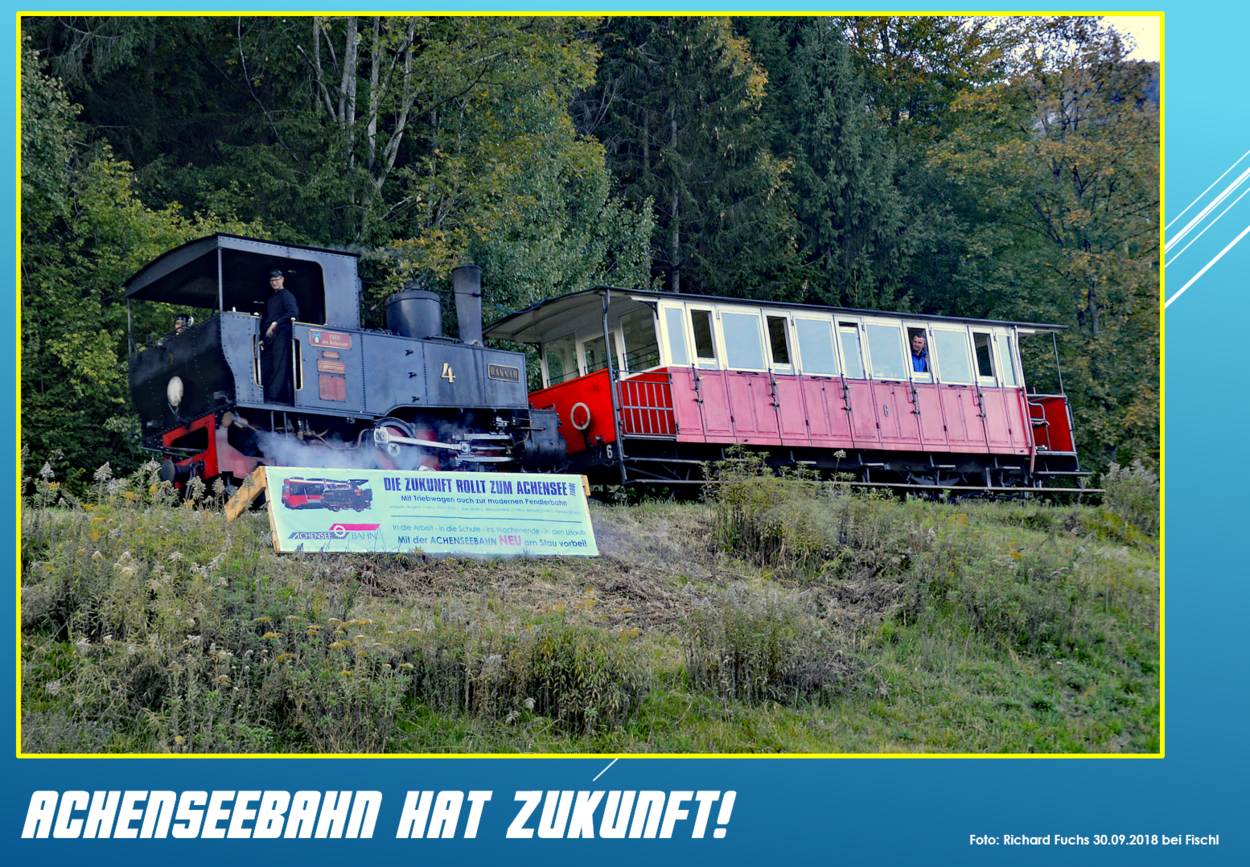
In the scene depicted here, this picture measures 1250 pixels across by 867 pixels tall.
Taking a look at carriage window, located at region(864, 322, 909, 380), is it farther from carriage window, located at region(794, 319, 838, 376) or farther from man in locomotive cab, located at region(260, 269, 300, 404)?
man in locomotive cab, located at region(260, 269, 300, 404)

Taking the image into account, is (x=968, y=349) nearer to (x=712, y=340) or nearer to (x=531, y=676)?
(x=712, y=340)

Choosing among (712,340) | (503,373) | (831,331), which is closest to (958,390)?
(831,331)

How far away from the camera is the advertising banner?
10328mm

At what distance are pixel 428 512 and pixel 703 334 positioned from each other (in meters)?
6.93

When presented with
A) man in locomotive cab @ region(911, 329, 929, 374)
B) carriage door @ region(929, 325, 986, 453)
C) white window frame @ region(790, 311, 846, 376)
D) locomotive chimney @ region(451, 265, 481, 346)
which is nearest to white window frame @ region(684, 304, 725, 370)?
white window frame @ region(790, 311, 846, 376)

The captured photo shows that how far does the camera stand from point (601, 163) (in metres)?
26.8

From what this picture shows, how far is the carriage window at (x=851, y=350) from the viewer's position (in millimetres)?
17955

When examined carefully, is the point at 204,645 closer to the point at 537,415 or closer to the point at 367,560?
the point at 367,560

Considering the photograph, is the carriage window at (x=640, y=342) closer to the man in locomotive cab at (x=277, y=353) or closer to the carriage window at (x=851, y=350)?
the carriage window at (x=851, y=350)

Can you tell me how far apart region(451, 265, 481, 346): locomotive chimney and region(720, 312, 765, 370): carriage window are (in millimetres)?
3649

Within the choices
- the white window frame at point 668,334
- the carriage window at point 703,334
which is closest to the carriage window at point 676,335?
the white window frame at point 668,334

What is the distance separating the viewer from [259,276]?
1405 centimetres

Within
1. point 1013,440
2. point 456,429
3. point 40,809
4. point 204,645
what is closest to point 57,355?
point 456,429

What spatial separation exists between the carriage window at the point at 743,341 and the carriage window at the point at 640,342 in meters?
1.03
